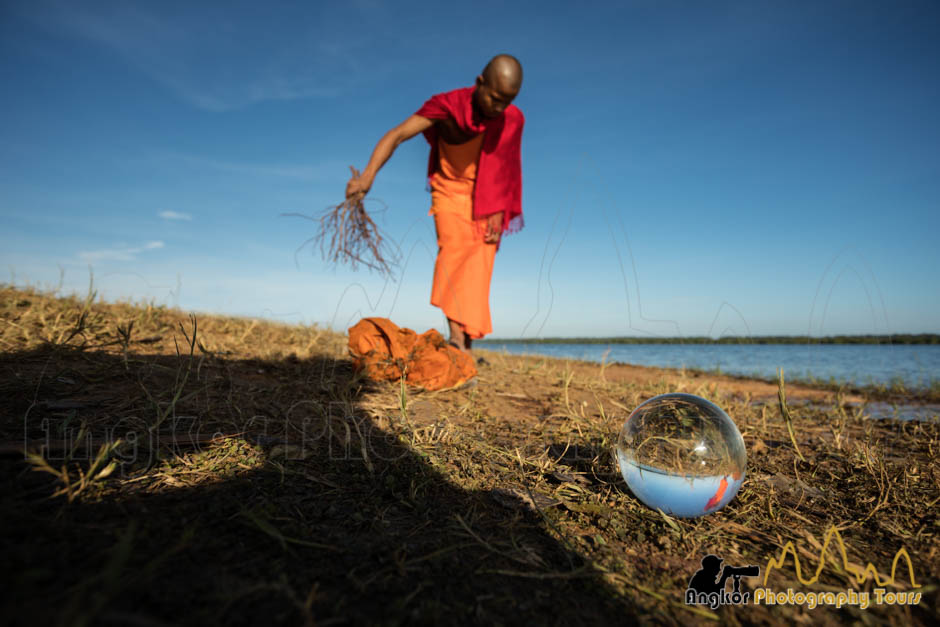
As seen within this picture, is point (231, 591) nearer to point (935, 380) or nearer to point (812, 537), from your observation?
point (812, 537)

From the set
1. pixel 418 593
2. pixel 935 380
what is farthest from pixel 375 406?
pixel 935 380

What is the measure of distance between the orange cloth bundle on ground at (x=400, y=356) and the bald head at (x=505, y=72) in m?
2.46

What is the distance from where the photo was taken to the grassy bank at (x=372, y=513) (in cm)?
93

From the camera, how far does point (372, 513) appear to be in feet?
4.53

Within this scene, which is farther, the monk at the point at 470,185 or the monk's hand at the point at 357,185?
the monk at the point at 470,185

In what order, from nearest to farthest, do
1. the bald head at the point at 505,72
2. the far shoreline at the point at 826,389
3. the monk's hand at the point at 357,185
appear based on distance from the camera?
the monk's hand at the point at 357,185
the bald head at the point at 505,72
the far shoreline at the point at 826,389

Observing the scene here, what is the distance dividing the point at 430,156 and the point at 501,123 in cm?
85

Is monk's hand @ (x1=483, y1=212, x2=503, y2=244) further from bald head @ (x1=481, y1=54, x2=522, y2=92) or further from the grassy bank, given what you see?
the grassy bank

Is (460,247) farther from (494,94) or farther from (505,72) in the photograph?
(505,72)

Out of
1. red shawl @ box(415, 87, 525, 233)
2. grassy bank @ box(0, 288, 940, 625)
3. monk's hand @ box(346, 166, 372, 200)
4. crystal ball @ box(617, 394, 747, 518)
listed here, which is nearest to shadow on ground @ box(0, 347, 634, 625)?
grassy bank @ box(0, 288, 940, 625)

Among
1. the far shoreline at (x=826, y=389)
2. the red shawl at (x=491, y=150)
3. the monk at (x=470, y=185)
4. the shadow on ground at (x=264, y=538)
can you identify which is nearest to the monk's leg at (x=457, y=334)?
the monk at (x=470, y=185)

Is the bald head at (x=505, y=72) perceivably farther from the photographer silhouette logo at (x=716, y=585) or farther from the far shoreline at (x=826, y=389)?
the photographer silhouette logo at (x=716, y=585)

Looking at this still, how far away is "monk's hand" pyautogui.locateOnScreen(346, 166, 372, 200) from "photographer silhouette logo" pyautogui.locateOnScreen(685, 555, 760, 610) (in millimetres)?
3131

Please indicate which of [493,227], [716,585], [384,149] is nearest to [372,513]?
[716,585]
